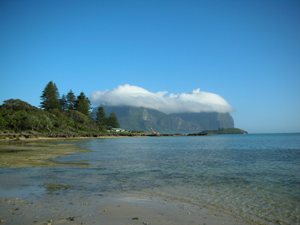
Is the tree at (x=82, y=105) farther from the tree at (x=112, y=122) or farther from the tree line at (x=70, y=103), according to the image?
the tree at (x=112, y=122)

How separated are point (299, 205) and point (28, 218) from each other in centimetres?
1304

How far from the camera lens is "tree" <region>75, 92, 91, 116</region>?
15650cm

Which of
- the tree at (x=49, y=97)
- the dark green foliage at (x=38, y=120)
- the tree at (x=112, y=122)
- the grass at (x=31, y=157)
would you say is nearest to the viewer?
the grass at (x=31, y=157)

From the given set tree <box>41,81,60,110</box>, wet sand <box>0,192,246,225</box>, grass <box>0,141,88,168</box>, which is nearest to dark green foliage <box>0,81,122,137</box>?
tree <box>41,81,60,110</box>

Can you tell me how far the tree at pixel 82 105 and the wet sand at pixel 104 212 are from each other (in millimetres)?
144750

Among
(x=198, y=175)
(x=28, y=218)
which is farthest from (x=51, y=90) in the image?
(x=28, y=218)

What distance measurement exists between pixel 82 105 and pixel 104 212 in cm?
14887

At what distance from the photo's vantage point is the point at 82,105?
157000mm

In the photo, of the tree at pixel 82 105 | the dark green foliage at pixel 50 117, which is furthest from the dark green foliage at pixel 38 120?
the tree at pixel 82 105

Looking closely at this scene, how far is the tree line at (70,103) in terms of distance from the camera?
460ft

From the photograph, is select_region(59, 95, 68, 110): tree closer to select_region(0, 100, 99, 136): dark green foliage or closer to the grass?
select_region(0, 100, 99, 136): dark green foliage

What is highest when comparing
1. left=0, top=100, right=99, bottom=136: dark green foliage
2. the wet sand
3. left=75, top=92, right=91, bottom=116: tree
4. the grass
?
left=75, top=92, right=91, bottom=116: tree

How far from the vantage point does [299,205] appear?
14961 mm

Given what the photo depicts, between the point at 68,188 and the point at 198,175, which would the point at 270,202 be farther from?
the point at 68,188
